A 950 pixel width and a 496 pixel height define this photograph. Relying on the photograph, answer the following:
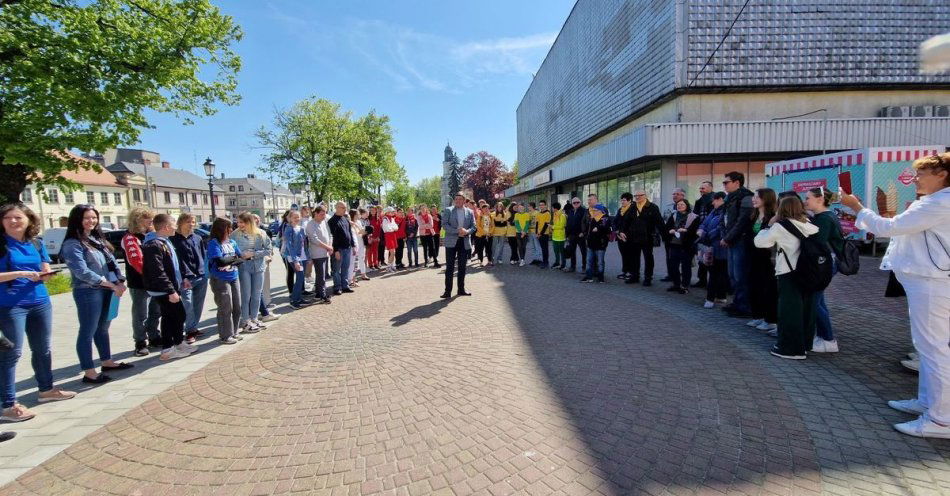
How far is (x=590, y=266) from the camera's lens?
9.78m

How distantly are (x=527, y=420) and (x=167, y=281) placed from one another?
4.39 meters

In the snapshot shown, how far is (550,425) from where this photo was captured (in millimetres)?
3271

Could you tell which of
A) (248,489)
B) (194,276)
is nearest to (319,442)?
(248,489)

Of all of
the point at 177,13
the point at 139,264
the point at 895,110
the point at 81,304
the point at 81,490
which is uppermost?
the point at 177,13

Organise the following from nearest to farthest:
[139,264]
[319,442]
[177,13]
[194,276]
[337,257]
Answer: [319,442] < [139,264] < [194,276] < [337,257] < [177,13]

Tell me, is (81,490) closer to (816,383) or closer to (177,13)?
(816,383)

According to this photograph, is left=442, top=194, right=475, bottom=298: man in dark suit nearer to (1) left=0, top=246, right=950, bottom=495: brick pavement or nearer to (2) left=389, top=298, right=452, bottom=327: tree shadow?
(2) left=389, top=298, right=452, bottom=327: tree shadow

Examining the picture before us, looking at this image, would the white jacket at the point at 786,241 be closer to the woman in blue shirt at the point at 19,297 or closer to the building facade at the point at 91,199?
the woman in blue shirt at the point at 19,297

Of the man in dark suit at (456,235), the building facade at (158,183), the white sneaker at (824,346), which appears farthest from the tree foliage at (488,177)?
the white sneaker at (824,346)

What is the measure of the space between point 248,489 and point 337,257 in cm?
666

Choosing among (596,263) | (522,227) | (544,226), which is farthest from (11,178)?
(596,263)

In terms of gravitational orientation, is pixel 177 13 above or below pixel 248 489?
above

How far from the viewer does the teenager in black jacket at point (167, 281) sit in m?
4.77

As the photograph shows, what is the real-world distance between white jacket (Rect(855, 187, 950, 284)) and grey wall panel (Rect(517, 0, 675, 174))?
1664 cm
